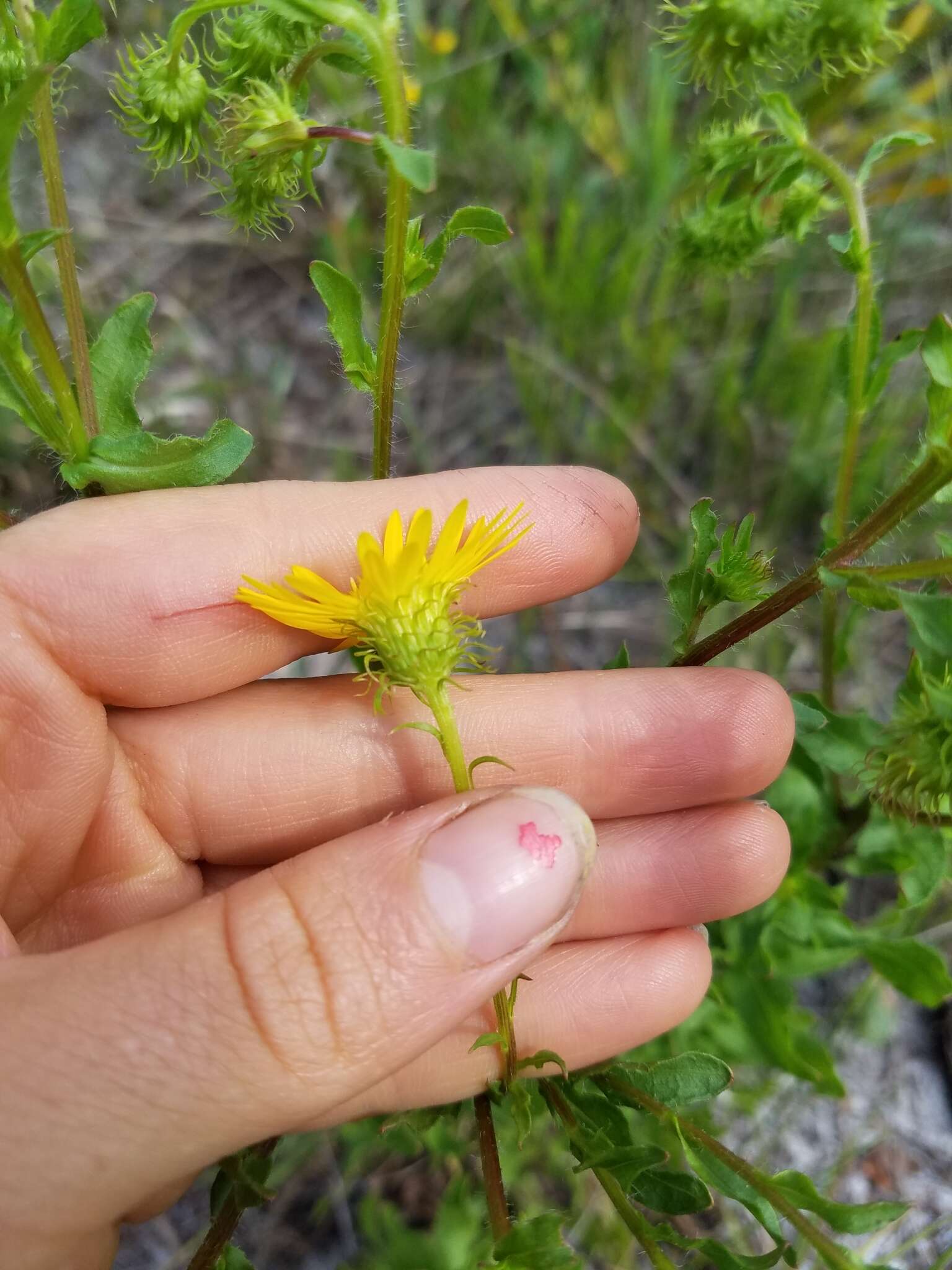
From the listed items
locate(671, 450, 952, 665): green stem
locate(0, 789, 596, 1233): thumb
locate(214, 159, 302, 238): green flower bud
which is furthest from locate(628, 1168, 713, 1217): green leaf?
locate(214, 159, 302, 238): green flower bud

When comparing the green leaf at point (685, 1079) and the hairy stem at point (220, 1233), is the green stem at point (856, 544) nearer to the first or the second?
the green leaf at point (685, 1079)

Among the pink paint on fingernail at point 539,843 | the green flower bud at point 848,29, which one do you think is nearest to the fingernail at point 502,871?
the pink paint on fingernail at point 539,843

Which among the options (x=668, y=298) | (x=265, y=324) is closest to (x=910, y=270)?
(x=668, y=298)

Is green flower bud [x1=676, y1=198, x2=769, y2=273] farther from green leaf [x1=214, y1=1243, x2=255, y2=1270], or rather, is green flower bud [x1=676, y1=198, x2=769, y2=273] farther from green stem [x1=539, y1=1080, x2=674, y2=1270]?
green leaf [x1=214, y1=1243, x2=255, y2=1270]

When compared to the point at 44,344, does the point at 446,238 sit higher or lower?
higher

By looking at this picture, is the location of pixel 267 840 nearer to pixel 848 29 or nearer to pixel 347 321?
pixel 347 321

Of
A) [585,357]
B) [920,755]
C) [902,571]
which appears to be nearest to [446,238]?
[902,571]
